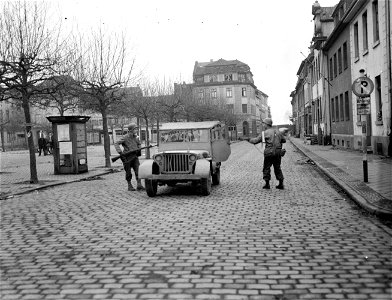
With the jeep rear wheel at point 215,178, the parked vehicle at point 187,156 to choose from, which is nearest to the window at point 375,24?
the parked vehicle at point 187,156

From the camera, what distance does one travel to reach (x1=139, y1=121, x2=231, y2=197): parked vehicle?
10.7 metres

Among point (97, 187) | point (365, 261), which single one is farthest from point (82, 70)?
point (365, 261)

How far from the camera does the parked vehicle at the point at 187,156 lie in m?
10.7

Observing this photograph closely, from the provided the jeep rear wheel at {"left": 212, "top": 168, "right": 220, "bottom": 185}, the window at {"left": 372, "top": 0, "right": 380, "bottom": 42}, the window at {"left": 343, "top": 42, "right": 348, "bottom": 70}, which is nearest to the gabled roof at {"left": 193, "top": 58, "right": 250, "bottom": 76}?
the window at {"left": 343, "top": 42, "right": 348, "bottom": 70}

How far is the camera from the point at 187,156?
10914 mm

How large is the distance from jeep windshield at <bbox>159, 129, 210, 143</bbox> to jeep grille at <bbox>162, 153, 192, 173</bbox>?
1.57 m

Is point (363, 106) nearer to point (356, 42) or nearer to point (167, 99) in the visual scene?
point (356, 42)

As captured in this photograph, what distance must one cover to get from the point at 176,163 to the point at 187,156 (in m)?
0.32

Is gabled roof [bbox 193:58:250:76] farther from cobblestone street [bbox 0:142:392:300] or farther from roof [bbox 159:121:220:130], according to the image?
cobblestone street [bbox 0:142:392:300]

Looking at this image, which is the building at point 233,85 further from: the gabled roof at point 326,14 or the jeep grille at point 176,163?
the jeep grille at point 176,163

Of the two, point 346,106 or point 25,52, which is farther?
point 346,106

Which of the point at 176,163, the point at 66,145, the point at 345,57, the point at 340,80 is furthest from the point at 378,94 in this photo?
the point at 66,145

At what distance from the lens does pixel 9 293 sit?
4.23 m

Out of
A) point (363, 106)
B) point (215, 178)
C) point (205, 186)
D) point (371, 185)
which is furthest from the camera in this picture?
point (215, 178)
